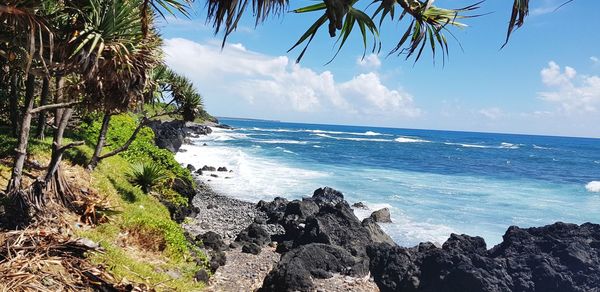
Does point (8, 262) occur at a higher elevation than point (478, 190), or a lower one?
higher

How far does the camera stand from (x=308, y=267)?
10.8 metres

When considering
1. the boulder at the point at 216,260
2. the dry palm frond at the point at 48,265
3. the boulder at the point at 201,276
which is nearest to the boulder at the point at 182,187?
the boulder at the point at 216,260

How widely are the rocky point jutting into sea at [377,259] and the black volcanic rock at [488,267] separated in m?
0.02

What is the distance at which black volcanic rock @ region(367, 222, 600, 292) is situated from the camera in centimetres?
1219

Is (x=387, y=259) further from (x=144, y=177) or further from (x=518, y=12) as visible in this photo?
(x=518, y=12)

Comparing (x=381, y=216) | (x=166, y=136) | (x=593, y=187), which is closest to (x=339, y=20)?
(x=381, y=216)

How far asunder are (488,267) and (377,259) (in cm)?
292

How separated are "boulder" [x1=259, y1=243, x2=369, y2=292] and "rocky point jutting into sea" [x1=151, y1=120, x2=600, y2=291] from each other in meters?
0.02

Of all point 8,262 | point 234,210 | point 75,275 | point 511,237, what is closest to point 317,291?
point 75,275

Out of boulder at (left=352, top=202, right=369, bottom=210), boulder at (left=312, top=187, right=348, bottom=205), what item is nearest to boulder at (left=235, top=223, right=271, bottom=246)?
boulder at (left=312, top=187, right=348, bottom=205)

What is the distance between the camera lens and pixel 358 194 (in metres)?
28.3

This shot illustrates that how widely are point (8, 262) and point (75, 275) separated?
669mm

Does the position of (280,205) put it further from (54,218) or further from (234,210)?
(54,218)

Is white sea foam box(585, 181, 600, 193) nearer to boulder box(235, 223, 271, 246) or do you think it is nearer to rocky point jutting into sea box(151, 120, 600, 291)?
rocky point jutting into sea box(151, 120, 600, 291)
